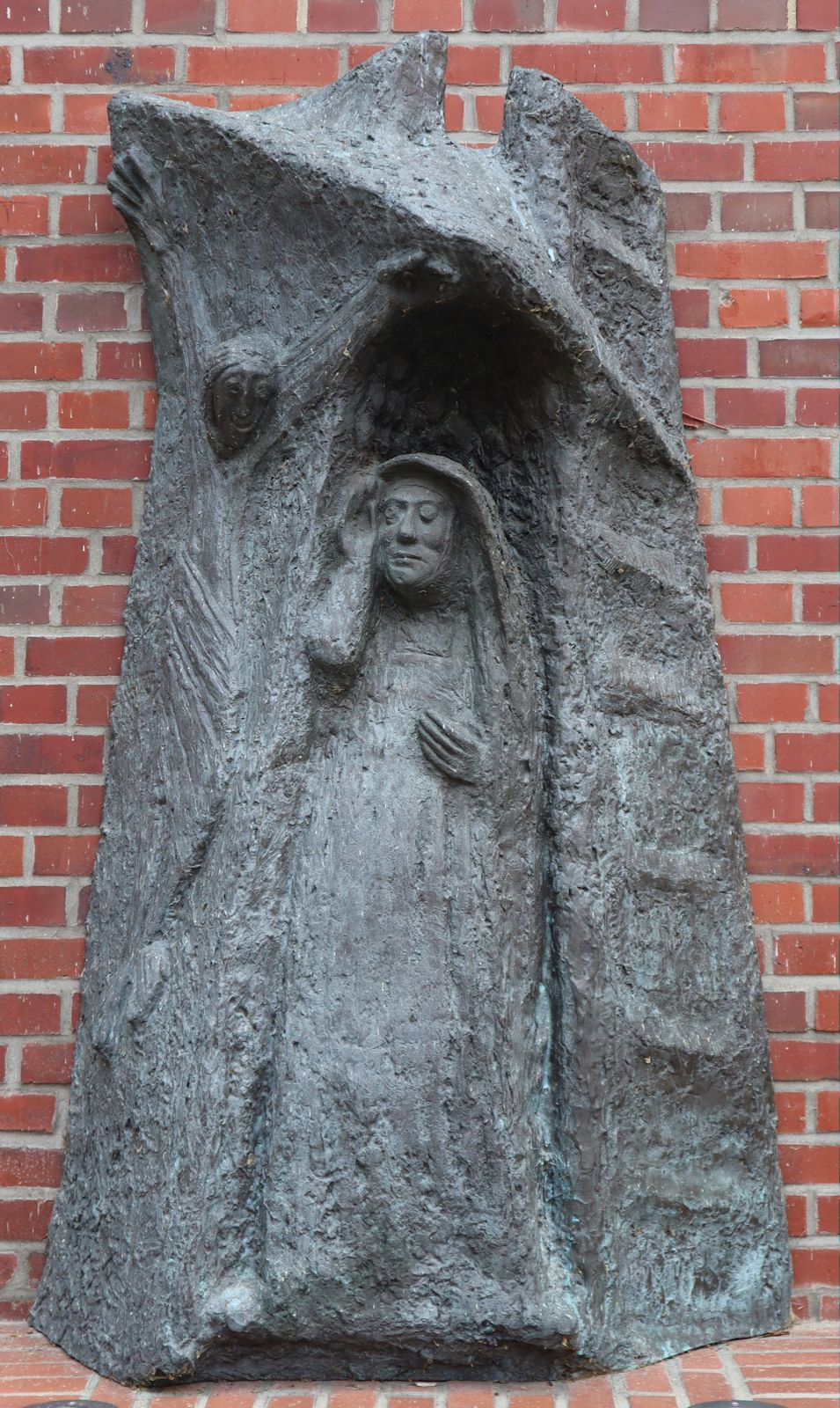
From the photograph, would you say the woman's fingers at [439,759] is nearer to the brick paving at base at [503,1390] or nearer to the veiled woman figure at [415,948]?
the veiled woman figure at [415,948]

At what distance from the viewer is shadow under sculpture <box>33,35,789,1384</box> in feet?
8.47

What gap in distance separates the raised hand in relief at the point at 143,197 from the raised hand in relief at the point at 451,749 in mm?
1025

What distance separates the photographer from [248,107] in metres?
3.11

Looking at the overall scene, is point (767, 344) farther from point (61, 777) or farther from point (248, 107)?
point (61, 777)

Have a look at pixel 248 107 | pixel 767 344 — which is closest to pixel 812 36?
pixel 767 344

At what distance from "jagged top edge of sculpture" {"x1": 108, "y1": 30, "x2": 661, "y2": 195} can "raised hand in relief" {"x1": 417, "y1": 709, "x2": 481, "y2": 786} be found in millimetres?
1047

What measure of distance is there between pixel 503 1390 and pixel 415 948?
2.40 ft

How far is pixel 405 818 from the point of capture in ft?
8.82

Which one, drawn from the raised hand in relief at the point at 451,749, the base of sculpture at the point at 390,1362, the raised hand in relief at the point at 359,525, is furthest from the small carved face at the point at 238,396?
the base of sculpture at the point at 390,1362

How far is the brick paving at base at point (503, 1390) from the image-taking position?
8.24 feet

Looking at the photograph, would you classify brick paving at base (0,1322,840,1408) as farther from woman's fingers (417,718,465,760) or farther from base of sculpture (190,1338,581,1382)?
woman's fingers (417,718,465,760)

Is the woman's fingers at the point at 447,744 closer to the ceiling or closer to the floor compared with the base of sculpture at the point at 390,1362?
closer to the ceiling

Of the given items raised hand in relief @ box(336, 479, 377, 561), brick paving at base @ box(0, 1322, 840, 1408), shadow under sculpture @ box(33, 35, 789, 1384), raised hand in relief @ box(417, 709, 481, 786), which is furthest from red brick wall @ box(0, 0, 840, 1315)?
raised hand in relief @ box(417, 709, 481, 786)

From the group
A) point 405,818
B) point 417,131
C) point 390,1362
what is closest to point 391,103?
point 417,131
